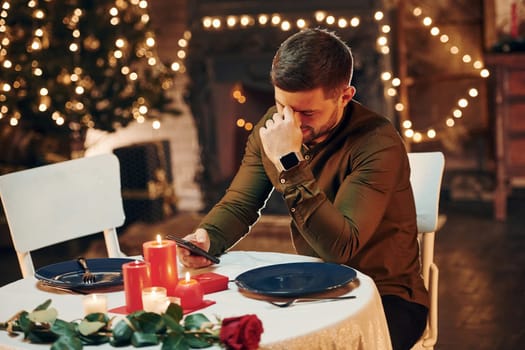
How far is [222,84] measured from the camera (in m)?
6.55

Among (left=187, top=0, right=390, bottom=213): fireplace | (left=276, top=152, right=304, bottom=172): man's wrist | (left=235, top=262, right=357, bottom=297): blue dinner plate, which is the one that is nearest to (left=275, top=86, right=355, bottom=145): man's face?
(left=276, top=152, right=304, bottom=172): man's wrist

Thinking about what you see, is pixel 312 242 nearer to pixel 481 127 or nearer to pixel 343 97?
pixel 343 97

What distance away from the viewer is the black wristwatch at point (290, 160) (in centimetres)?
226

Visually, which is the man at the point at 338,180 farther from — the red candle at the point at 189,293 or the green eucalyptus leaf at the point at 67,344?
the green eucalyptus leaf at the point at 67,344

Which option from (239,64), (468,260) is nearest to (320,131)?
(468,260)

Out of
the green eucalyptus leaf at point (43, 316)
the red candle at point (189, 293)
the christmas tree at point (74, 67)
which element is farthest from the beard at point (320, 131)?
the christmas tree at point (74, 67)

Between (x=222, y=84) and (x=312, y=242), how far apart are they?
439cm

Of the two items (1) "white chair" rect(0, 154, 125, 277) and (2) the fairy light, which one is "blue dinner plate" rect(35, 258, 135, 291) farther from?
(2) the fairy light

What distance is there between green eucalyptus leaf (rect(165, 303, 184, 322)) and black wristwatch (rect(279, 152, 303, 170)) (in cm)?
59

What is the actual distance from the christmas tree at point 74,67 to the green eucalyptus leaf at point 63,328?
3300 mm

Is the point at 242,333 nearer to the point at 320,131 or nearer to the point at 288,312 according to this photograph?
the point at 288,312

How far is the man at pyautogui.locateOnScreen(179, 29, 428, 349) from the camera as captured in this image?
7.32ft

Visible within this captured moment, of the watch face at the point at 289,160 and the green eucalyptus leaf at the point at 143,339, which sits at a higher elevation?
the watch face at the point at 289,160

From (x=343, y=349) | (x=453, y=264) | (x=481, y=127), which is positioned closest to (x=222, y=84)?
(x=481, y=127)
